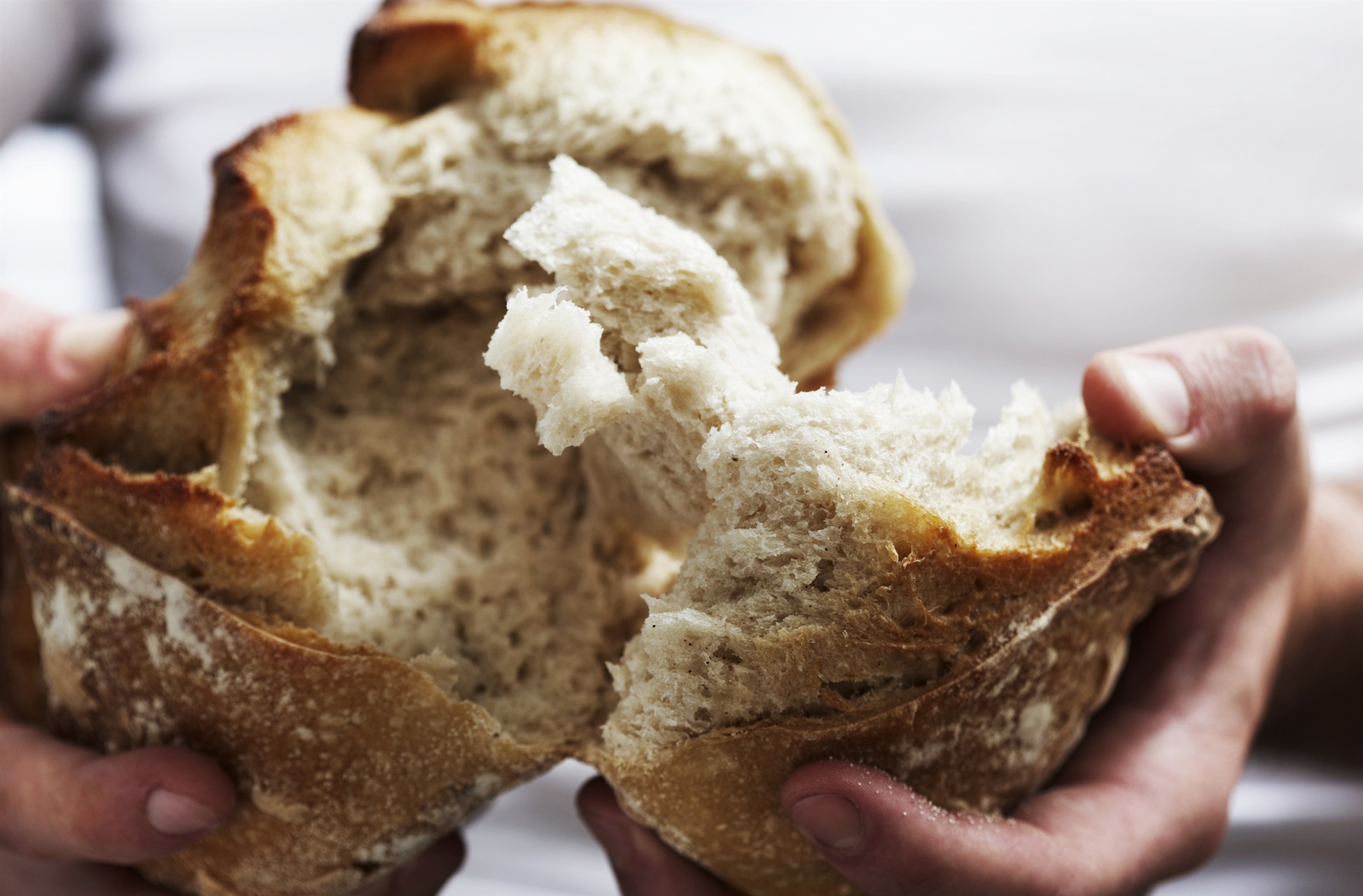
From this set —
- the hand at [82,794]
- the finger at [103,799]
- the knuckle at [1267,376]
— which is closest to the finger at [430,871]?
the hand at [82,794]

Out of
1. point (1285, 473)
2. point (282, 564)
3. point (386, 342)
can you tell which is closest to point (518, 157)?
point (386, 342)

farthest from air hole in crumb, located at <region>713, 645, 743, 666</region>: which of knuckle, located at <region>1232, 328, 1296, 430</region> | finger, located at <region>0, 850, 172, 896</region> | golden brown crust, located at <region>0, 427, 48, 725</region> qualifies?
golden brown crust, located at <region>0, 427, 48, 725</region>

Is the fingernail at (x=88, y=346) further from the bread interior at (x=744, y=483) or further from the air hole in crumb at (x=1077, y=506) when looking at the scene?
the air hole in crumb at (x=1077, y=506)

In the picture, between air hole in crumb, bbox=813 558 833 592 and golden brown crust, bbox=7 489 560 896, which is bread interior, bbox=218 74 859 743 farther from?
air hole in crumb, bbox=813 558 833 592

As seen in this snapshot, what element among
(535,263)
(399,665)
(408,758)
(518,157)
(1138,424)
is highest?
(518,157)

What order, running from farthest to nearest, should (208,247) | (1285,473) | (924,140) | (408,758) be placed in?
(924,140), (1285,473), (208,247), (408,758)

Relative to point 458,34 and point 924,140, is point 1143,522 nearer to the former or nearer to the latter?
point 458,34
